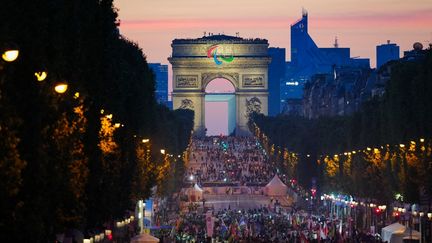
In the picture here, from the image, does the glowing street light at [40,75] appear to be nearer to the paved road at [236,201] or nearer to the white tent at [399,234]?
the white tent at [399,234]

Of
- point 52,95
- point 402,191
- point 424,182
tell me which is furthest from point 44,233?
point 402,191

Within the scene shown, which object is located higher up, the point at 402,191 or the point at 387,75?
the point at 387,75

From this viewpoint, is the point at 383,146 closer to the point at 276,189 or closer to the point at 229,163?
the point at 276,189

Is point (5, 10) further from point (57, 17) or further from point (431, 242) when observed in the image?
point (431, 242)

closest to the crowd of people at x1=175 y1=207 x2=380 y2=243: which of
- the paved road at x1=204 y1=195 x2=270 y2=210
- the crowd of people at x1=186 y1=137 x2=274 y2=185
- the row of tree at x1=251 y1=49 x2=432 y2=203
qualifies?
the row of tree at x1=251 y1=49 x2=432 y2=203

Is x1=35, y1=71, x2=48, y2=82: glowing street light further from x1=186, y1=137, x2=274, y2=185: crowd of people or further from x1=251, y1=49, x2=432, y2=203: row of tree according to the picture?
x1=186, y1=137, x2=274, y2=185: crowd of people

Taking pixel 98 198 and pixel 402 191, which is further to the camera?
pixel 402 191
